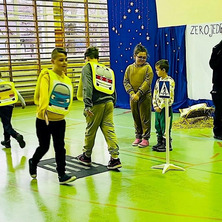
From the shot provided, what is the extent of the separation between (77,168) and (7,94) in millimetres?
1738

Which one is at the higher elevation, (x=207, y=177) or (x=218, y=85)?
(x=218, y=85)

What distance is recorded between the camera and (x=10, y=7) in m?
10.8

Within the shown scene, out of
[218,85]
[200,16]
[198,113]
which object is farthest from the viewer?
[200,16]

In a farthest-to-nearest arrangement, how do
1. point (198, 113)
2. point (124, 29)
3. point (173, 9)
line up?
point (124, 29), point (173, 9), point (198, 113)

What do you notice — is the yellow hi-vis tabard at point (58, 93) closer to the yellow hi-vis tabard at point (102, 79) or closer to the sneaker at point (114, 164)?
the yellow hi-vis tabard at point (102, 79)

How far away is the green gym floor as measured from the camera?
3270mm

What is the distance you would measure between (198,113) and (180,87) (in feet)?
4.72

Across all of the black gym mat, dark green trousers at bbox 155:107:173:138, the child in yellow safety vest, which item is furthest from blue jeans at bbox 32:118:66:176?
dark green trousers at bbox 155:107:173:138

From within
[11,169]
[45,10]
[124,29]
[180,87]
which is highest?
[45,10]

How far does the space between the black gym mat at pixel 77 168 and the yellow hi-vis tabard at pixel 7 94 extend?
3.80 ft

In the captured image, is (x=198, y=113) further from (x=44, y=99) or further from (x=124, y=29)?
(x=44, y=99)

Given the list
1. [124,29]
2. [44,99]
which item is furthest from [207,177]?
[124,29]

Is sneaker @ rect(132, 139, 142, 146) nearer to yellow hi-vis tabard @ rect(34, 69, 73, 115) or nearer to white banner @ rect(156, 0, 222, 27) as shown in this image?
yellow hi-vis tabard @ rect(34, 69, 73, 115)

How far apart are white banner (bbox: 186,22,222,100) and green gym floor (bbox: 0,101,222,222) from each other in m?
2.58
